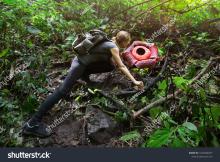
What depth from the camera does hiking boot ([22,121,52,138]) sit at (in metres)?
4.17

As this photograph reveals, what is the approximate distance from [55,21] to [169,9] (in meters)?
1.99

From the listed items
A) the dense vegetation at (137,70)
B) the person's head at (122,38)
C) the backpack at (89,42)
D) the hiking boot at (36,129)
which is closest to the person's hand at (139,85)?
the dense vegetation at (137,70)

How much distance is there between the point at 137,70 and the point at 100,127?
4.87ft

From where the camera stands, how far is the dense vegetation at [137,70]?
11.7 feet

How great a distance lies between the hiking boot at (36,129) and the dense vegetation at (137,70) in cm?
12

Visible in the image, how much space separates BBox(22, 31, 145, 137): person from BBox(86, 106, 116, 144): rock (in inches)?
17.2

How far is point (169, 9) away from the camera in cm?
657

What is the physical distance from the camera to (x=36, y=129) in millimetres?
4180

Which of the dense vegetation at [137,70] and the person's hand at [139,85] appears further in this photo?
the person's hand at [139,85]

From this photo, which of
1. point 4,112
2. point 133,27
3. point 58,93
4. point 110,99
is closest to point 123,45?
point 110,99

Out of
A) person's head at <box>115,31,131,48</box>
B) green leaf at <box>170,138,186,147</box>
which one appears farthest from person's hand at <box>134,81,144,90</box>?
green leaf at <box>170,138,186,147</box>

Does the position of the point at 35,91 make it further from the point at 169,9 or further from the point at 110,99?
the point at 169,9

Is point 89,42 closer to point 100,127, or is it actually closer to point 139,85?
point 139,85

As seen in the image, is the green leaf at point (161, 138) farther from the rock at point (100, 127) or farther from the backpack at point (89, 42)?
the backpack at point (89, 42)
